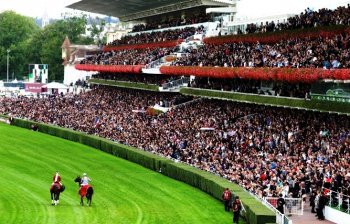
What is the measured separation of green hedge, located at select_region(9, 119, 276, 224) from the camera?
27438 millimetres

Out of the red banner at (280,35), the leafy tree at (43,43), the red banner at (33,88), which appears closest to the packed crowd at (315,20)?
the red banner at (280,35)

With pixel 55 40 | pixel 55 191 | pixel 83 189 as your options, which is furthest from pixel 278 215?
pixel 55 40

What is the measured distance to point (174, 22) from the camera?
247 feet

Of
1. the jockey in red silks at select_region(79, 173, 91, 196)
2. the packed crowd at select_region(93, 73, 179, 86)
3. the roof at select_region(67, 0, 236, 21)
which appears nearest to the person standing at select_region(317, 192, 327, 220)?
the jockey in red silks at select_region(79, 173, 91, 196)

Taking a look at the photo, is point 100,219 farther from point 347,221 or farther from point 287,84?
point 287,84

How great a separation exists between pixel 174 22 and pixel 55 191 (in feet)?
149

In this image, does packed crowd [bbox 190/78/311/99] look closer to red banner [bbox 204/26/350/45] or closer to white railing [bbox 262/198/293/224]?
red banner [bbox 204/26/350/45]

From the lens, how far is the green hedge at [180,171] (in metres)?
27.4

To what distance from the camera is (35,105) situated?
79.2m

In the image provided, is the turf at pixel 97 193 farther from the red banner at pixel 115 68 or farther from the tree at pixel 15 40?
the tree at pixel 15 40

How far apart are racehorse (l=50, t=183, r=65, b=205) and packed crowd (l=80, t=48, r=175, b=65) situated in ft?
112

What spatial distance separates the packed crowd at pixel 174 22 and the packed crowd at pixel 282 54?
10.5 meters

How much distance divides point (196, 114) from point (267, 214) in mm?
26128

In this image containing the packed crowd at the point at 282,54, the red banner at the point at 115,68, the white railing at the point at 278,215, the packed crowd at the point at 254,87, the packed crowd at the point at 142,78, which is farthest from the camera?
the red banner at the point at 115,68
